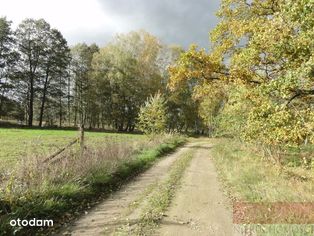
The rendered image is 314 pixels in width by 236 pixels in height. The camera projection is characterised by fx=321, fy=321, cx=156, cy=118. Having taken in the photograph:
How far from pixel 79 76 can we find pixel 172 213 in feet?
176

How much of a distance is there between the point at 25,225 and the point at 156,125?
1002 inches

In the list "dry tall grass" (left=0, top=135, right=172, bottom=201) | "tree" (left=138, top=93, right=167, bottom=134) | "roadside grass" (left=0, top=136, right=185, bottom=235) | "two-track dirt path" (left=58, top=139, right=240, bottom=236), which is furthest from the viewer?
"tree" (left=138, top=93, right=167, bottom=134)

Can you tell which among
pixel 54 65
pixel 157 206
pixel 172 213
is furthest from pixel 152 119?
pixel 54 65

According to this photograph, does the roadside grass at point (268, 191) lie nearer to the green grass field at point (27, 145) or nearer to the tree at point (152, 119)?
the green grass field at point (27, 145)

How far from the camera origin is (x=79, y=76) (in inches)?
2325

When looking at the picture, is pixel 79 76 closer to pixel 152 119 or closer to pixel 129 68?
pixel 129 68

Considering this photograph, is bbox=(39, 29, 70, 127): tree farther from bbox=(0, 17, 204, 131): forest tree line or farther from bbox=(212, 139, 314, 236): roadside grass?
bbox=(212, 139, 314, 236): roadside grass

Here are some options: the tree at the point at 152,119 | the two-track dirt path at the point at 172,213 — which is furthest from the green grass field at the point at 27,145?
the tree at the point at 152,119

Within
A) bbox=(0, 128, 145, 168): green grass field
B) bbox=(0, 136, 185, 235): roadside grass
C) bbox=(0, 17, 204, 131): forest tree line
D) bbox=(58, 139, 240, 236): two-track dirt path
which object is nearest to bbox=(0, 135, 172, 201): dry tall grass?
bbox=(0, 136, 185, 235): roadside grass

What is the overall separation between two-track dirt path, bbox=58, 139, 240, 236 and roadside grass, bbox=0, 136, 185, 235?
0.57 meters

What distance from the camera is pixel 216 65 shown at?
12805 mm

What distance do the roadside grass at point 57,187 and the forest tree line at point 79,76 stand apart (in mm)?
39953

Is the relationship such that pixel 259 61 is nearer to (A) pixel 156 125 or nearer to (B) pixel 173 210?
(B) pixel 173 210

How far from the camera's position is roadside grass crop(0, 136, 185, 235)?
24.0ft
